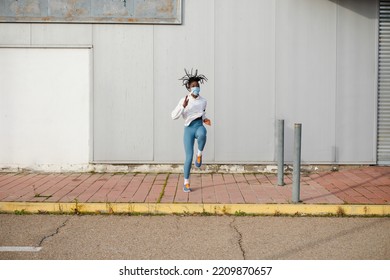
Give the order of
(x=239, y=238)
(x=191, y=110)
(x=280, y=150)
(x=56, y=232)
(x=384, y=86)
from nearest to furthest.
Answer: (x=239, y=238)
(x=56, y=232)
(x=191, y=110)
(x=280, y=150)
(x=384, y=86)

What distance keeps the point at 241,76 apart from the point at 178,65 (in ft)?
4.23

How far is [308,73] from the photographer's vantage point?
995cm

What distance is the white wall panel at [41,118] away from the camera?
1004 cm

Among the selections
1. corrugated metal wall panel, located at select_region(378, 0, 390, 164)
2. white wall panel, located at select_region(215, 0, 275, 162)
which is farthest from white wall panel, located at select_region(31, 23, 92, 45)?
corrugated metal wall panel, located at select_region(378, 0, 390, 164)

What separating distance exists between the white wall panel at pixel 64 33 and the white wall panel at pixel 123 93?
182mm

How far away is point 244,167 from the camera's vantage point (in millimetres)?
9930

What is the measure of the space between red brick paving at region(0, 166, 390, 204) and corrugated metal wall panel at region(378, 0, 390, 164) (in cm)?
48

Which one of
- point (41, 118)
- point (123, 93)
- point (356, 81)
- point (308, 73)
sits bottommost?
point (41, 118)

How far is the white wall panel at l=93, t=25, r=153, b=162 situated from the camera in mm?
9867

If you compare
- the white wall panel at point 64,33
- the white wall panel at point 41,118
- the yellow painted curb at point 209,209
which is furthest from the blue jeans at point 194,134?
the white wall panel at point 64,33

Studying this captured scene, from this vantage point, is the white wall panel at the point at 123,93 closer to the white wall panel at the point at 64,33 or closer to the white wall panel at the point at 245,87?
the white wall panel at the point at 64,33

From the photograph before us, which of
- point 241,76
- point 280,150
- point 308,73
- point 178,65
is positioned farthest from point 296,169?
point 178,65

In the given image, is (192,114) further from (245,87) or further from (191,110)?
(245,87)

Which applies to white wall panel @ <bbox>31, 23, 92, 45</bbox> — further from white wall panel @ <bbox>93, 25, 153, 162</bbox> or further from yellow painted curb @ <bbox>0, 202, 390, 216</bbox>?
yellow painted curb @ <bbox>0, 202, 390, 216</bbox>
